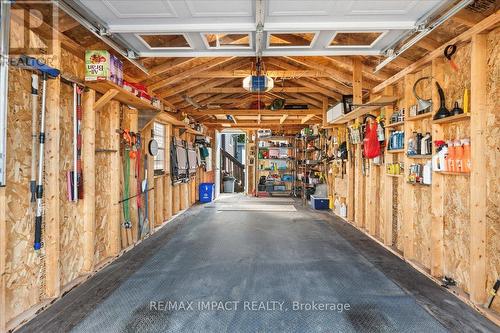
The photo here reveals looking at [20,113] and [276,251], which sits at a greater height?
[20,113]

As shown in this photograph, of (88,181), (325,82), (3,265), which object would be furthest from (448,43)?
(3,265)


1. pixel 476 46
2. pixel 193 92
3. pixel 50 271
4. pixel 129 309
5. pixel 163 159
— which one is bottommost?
pixel 129 309

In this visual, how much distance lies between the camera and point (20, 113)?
7.73 ft

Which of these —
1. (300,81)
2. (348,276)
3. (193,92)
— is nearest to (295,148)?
(300,81)

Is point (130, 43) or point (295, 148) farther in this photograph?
point (295, 148)

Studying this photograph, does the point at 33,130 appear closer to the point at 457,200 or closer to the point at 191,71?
the point at 191,71

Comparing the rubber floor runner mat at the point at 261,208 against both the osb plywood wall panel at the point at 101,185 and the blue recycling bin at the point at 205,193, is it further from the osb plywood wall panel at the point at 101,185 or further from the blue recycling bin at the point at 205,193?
the osb plywood wall panel at the point at 101,185

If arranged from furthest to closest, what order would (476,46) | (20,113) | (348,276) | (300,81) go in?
(300,81) < (348,276) < (476,46) < (20,113)

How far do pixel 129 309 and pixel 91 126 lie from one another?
6.95 ft

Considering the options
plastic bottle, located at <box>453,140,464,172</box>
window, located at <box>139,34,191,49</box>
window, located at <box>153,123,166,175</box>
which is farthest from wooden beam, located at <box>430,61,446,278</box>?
window, located at <box>153,123,166,175</box>

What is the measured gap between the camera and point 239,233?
502 cm

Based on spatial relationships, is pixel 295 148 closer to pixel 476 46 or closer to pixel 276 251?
pixel 276 251

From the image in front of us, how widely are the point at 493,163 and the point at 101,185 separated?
436 centimetres

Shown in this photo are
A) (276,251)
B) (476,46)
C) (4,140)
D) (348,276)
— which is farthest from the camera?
(276,251)
